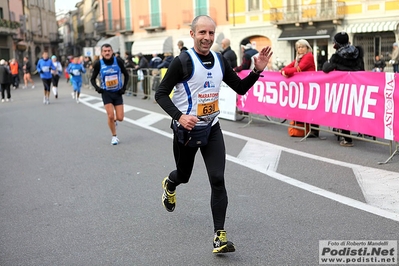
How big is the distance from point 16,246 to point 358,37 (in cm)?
2984

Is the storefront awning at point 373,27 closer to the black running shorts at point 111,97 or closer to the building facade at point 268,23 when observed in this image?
the building facade at point 268,23

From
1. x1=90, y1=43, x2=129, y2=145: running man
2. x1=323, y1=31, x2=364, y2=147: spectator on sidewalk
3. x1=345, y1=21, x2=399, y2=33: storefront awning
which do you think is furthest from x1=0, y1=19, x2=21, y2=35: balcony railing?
x1=323, y1=31, x2=364, y2=147: spectator on sidewalk

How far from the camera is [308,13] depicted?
3416 centimetres

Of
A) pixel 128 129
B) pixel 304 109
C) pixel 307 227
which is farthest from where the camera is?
pixel 128 129

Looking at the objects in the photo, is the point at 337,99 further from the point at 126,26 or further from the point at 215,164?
the point at 126,26

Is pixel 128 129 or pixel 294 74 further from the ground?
pixel 294 74

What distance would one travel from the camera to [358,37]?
32.1 meters

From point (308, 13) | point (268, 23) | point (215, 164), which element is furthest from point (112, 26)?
point (215, 164)

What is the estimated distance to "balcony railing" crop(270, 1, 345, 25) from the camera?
32625 mm

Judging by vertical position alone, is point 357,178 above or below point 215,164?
below

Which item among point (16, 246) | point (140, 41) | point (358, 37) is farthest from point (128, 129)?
point (140, 41)

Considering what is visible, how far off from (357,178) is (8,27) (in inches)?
2189

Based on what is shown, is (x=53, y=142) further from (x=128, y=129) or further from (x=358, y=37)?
(x=358, y=37)

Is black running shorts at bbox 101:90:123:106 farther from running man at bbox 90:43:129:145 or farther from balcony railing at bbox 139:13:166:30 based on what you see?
balcony railing at bbox 139:13:166:30
